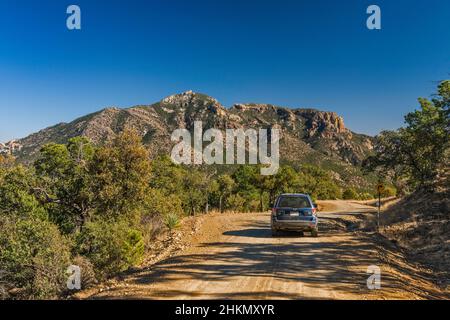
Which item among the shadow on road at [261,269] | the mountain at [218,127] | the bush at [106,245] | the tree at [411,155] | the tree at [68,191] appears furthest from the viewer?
the mountain at [218,127]

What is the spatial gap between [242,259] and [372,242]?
6403 millimetres

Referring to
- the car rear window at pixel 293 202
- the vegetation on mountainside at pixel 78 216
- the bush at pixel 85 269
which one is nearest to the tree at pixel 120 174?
the vegetation on mountainside at pixel 78 216

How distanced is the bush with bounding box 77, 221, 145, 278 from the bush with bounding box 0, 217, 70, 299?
4.57 ft

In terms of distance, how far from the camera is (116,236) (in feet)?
63.0

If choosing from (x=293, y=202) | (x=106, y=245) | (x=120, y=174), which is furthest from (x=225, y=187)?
(x=293, y=202)

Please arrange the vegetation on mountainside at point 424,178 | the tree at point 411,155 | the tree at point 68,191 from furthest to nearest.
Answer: the tree at point 411,155
the tree at point 68,191
the vegetation on mountainside at point 424,178

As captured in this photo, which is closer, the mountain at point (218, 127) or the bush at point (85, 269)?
the bush at point (85, 269)

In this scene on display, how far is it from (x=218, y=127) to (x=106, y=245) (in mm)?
109843

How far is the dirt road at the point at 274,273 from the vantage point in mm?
6754

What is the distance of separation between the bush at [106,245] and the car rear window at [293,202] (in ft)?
28.0

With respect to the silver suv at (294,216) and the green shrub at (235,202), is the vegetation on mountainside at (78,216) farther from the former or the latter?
the green shrub at (235,202)

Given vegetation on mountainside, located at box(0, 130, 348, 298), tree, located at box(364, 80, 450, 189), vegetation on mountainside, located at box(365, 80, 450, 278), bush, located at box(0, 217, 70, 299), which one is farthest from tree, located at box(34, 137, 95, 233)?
tree, located at box(364, 80, 450, 189)

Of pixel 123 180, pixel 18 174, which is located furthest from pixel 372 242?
pixel 18 174
